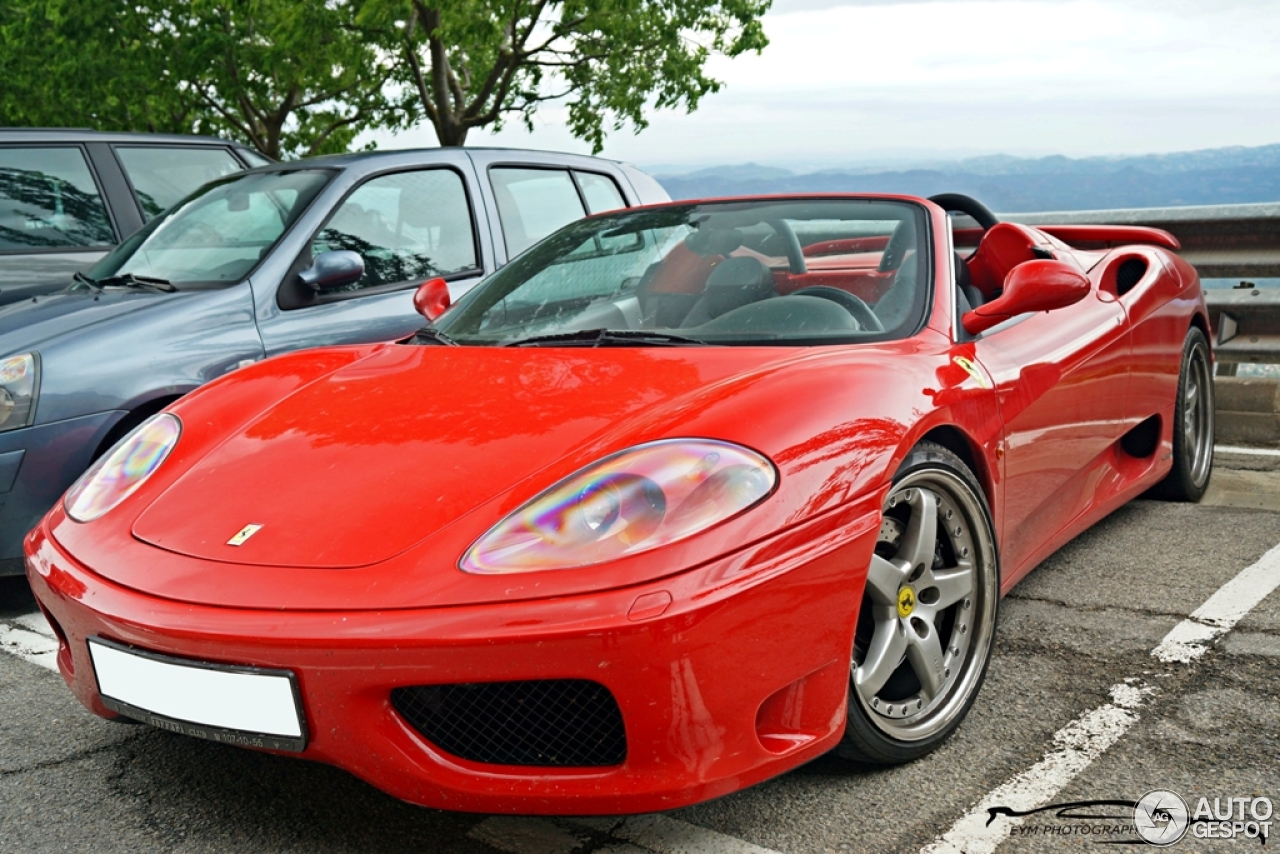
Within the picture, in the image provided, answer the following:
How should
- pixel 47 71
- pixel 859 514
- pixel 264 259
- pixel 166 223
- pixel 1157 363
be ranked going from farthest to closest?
pixel 47 71, pixel 166 223, pixel 264 259, pixel 1157 363, pixel 859 514

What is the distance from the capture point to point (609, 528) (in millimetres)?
2039

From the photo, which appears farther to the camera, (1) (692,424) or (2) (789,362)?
(2) (789,362)

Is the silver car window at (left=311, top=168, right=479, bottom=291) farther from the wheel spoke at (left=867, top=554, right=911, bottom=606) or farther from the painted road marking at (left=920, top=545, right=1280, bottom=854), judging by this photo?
the painted road marking at (left=920, top=545, right=1280, bottom=854)

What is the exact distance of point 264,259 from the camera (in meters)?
4.54

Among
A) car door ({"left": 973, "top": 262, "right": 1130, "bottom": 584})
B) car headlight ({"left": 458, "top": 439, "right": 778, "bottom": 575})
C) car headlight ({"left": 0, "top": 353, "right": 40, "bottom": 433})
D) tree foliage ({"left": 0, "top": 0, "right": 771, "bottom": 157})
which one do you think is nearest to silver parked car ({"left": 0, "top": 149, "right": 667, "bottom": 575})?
car headlight ({"left": 0, "top": 353, "right": 40, "bottom": 433})

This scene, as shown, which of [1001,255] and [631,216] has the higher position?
[631,216]

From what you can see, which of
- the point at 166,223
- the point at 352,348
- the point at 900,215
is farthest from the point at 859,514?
the point at 166,223

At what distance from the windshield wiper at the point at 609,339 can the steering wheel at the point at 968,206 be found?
4.68 feet

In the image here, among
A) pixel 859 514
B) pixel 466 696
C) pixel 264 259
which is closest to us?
pixel 466 696

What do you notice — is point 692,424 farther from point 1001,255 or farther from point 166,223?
point 166,223

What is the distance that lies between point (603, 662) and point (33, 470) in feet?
8.32

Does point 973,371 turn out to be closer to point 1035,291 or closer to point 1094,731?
point 1035,291

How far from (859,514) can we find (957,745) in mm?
675

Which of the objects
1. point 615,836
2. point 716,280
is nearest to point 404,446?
point 615,836
